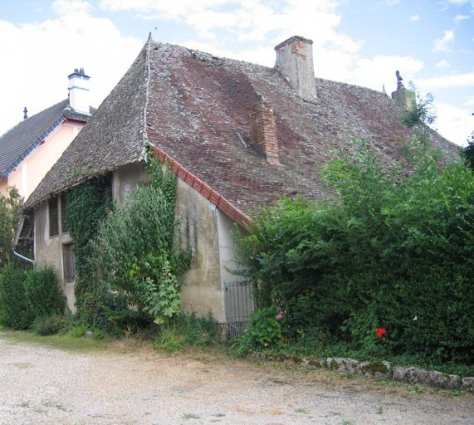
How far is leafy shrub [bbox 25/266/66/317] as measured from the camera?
17188 mm

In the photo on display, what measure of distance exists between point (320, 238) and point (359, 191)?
1.05 metres

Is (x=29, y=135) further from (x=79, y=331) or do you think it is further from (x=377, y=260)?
(x=377, y=260)

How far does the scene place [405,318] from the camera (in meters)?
8.14

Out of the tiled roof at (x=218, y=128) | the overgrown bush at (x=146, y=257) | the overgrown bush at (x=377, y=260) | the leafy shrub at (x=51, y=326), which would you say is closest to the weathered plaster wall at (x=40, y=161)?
the tiled roof at (x=218, y=128)

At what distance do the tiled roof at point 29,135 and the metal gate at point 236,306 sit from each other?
14.4 meters

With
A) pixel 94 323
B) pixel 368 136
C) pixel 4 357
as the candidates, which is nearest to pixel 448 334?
pixel 4 357

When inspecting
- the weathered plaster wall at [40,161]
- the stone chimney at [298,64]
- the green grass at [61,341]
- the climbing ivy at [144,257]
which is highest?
the stone chimney at [298,64]

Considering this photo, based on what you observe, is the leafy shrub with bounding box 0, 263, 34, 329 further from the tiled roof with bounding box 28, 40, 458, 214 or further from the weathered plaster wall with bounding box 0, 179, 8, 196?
the weathered plaster wall with bounding box 0, 179, 8, 196

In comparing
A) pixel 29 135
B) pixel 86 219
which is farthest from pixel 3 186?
pixel 86 219

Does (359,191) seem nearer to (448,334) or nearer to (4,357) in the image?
(448,334)

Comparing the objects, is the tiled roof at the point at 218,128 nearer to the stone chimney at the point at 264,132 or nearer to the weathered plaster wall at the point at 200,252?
the stone chimney at the point at 264,132

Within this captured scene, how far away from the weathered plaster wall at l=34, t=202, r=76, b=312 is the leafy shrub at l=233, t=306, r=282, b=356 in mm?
8000

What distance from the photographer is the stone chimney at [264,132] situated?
51.0 ft

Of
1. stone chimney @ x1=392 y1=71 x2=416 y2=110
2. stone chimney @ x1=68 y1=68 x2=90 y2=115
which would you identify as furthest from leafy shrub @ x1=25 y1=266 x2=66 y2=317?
stone chimney @ x1=392 y1=71 x2=416 y2=110
